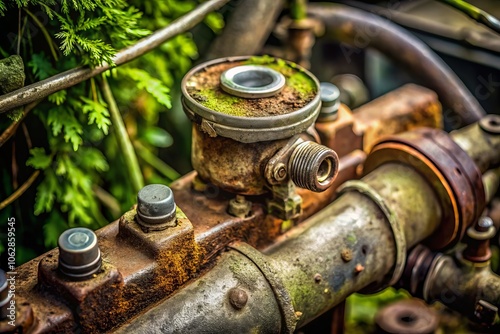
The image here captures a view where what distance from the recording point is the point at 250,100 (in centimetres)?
150

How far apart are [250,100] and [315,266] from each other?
0.47 meters

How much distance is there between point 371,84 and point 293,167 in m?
2.01

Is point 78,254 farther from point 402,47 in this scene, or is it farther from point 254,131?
point 402,47

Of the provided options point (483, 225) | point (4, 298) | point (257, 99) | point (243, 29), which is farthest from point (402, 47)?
point (4, 298)

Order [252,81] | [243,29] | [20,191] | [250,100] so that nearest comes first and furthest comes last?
[250,100]
[252,81]
[20,191]
[243,29]

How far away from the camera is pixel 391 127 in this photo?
2162mm

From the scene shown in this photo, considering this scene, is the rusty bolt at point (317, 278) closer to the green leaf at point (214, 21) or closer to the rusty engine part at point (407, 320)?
the rusty engine part at point (407, 320)

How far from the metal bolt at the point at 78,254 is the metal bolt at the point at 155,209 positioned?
16cm

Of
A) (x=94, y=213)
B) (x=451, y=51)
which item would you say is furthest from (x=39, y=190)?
(x=451, y=51)

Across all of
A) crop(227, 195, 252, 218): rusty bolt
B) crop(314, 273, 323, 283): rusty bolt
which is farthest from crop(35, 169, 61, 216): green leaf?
crop(314, 273, 323, 283): rusty bolt

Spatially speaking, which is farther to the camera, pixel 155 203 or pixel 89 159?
pixel 89 159

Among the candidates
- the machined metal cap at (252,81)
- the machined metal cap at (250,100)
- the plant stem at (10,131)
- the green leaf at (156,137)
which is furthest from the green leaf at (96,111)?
the green leaf at (156,137)

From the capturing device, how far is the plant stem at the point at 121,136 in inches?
70.5

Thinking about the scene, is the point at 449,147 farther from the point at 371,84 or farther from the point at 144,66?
the point at 371,84
